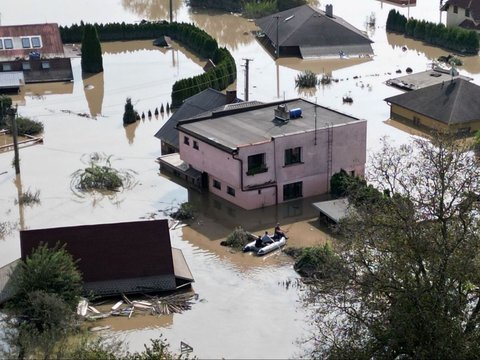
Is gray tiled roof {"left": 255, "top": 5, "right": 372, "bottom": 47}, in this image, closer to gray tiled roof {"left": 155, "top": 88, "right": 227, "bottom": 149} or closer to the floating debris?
gray tiled roof {"left": 155, "top": 88, "right": 227, "bottom": 149}

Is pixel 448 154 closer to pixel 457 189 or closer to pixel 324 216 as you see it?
pixel 457 189

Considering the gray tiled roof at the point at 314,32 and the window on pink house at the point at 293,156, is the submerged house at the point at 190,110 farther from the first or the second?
the gray tiled roof at the point at 314,32

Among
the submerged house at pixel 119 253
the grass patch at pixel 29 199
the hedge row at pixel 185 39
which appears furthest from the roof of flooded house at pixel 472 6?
the submerged house at pixel 119 253

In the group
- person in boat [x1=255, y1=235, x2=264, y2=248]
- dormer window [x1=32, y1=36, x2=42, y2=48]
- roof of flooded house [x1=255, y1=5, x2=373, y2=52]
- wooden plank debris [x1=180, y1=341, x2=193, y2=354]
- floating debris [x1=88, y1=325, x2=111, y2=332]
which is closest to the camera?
wooden plank debris [x1=180, y1=341, x2=193, y2=354]

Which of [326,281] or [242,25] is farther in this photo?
[242,25]

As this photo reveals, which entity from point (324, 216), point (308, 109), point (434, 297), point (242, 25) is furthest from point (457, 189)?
point (242, 25)

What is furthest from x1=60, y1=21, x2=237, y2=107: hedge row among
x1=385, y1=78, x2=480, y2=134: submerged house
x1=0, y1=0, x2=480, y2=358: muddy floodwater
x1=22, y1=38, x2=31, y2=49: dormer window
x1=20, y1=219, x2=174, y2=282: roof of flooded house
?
x1=20, y1=219, x2=174, y2=282: roof of flooded house
